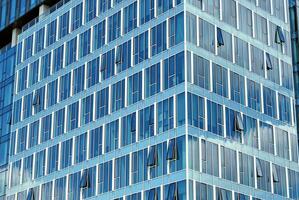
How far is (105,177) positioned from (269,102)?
616 inches

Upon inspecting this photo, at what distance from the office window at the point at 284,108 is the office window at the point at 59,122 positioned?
20.2m

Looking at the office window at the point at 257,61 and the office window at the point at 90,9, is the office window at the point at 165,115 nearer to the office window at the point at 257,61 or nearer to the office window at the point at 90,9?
the office window at the point at 257,61

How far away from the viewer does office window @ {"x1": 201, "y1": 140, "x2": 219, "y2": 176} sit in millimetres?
54281

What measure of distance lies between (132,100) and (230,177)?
10412 mm

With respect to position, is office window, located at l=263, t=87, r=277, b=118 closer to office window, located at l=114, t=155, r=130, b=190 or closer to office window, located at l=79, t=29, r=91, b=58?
office window, located at l=114, t=155, r=130, b=190

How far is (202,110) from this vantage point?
55594mm

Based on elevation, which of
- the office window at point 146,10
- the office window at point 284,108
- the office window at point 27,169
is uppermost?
the office window at point 146,10

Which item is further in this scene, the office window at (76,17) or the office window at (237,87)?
the office window at (76,17)

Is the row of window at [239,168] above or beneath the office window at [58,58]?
beneath

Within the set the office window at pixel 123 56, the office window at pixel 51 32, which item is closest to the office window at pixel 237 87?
the office window at pixel 123 56

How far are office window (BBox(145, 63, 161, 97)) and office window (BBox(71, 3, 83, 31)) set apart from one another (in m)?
13.7

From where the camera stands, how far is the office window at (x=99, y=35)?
65.7 metres

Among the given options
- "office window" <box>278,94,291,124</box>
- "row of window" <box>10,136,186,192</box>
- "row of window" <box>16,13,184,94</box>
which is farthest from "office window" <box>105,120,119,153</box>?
"office window" <box>278,94,291,124</box>

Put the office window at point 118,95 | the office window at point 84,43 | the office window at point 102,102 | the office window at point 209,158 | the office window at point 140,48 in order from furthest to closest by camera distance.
Answer: the office window at point 84,43 → the office window at point 102,102 → the office window at point 118,95 → the office window at point 140,48 → the office window at point 209,158
